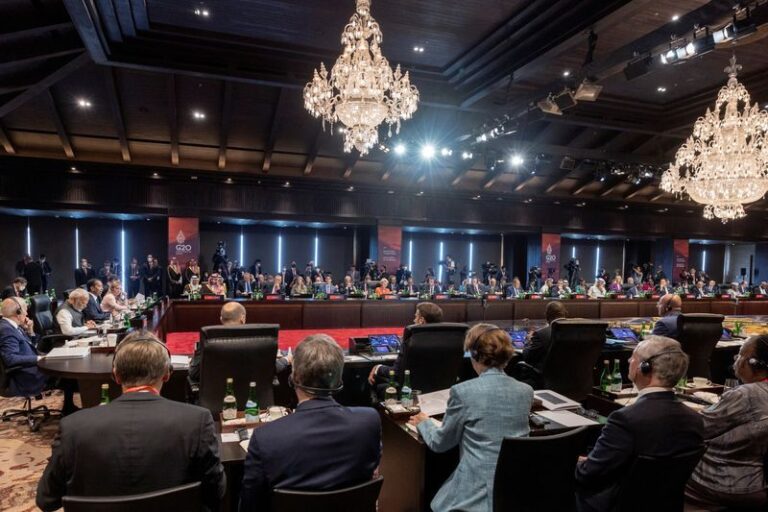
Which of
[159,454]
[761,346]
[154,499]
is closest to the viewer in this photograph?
[154,499]

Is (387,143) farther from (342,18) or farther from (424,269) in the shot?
(424,269)

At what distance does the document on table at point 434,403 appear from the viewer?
2.38m

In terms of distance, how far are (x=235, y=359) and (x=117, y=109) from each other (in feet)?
27.5

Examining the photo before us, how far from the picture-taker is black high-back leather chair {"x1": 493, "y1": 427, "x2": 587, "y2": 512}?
1617 millimetres

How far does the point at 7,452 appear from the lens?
142 inches

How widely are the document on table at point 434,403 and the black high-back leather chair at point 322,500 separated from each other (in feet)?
3.16

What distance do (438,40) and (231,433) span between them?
6488 millimetres

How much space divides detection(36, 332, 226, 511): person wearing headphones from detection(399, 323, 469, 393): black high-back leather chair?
1.69 m

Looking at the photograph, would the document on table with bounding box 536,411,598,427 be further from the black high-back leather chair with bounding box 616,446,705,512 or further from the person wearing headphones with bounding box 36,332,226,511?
the person wearing headphones with bounding box 36,332,226,511

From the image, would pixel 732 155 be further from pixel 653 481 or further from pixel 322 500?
pixel 322 500

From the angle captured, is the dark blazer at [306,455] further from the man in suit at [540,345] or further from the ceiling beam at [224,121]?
the ceiling beam at [224,121]

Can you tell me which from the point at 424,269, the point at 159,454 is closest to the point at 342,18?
the point at 159,454

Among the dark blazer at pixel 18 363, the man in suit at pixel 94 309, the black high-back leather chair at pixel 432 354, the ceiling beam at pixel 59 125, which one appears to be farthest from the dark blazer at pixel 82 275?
the black high-back leather chair at pixel 432 354

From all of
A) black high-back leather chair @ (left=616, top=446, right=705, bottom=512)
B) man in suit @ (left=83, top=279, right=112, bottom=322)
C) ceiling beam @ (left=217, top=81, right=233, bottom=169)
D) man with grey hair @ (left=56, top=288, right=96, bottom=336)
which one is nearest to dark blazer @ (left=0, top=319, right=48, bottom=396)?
man with grey hair @ (left=56, top=288, right=96, bottom=336)
